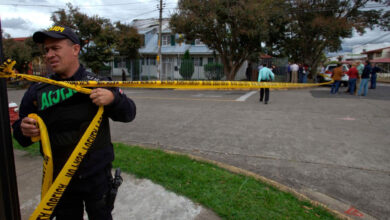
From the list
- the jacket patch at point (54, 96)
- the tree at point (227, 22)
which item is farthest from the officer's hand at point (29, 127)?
the tree at point (227, 22)

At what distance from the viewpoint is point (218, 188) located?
2922 mm

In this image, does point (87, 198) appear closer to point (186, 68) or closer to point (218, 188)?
point (218, 188)

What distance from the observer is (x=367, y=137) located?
5.31m

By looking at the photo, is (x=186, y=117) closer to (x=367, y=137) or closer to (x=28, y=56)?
(x=367, y=137)

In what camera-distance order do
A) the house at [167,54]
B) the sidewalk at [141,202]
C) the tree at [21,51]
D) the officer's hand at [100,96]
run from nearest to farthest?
the officer's hand at [100,96] < the sidewalk at [141,202] < the tree at [21,51] < the house at [167,54]

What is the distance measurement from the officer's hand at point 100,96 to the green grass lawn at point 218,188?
1.64 m

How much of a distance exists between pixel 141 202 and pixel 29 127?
5.06 ft

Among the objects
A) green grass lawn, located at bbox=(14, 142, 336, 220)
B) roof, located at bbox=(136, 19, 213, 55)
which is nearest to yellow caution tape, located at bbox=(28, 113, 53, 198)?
green grass lawn, located at bbox=(14, 142, 336, 220)

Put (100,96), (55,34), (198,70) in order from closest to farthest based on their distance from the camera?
(100,96), (55,34), (198,70)

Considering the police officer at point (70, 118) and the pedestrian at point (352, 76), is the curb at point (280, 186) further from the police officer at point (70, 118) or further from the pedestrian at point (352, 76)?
the pedestrian at point (352, 76)

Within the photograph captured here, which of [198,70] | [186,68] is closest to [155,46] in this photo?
[186,68]

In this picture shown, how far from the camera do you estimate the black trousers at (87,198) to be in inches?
65.9

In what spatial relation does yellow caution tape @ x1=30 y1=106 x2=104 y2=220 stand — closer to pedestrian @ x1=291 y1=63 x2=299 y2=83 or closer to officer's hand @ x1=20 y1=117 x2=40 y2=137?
officer's hand @ x1=20 y1=117 x2=40 y2=137

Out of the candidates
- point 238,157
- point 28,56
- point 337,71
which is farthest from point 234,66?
point 28,56
